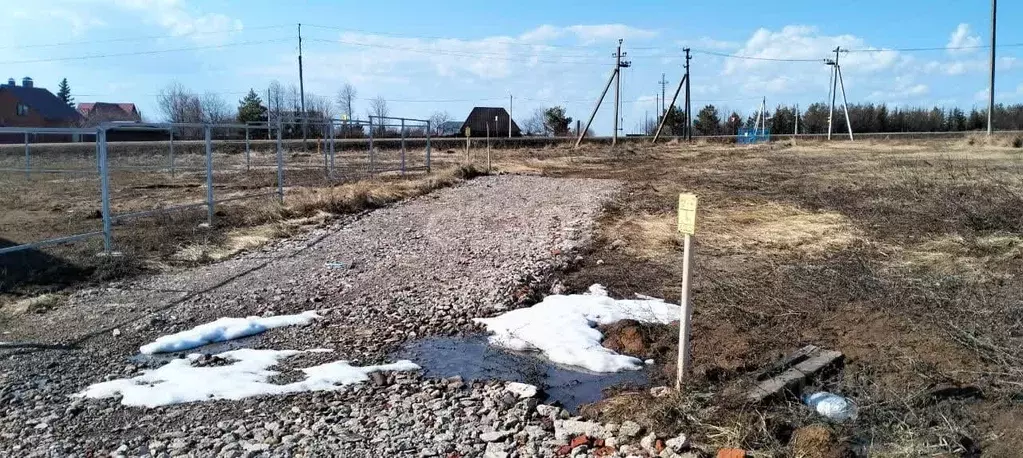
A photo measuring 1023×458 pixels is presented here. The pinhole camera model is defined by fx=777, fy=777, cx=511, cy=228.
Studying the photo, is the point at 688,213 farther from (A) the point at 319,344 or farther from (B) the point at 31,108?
(B) the point at 31,108

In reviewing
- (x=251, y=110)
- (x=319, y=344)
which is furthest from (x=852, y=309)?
(x=251, y=110)

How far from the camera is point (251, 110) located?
2574 inches

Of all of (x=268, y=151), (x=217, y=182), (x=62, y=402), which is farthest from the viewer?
(x=268, y=151)

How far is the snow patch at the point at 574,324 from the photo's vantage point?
622 centimetres

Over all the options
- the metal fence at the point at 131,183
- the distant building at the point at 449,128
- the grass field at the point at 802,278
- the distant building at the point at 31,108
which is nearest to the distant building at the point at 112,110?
the distant building at the point at 31,108

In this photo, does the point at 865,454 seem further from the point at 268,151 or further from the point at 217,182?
the point at 268,151

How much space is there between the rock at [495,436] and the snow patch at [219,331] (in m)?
3.11

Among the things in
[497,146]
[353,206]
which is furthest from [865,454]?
[497,146]

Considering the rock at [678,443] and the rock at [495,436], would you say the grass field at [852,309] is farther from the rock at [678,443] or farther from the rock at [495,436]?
the rock at [495,436]

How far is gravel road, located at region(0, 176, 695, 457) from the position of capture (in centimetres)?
459

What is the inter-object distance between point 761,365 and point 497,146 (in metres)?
48.4

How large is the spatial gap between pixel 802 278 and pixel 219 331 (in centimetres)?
614

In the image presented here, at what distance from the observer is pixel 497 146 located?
53.5 meters

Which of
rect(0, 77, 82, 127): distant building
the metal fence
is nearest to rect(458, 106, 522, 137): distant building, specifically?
rect(0, 77, 82, 127): distant building
